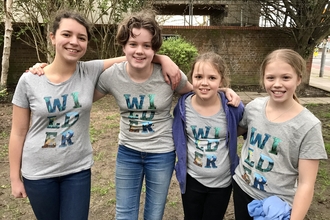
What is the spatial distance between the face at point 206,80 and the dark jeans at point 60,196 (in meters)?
0.92

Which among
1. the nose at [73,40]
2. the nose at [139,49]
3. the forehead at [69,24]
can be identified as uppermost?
the forehead at [69,24]

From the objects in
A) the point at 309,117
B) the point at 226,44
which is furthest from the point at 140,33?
the point at 226,44

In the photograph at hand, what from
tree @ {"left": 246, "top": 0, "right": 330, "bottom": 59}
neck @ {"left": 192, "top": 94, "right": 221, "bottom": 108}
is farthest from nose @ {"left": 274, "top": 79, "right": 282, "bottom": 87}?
tree @ {"left": 246, "top": 0, "right": 330, "bottom": 59}

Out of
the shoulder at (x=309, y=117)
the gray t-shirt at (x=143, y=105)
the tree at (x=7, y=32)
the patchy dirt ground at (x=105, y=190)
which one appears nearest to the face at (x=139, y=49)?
the gray t-shirt at (x=143, y=105)

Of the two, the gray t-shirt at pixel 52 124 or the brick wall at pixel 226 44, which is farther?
the brick wall at pixel 226 44

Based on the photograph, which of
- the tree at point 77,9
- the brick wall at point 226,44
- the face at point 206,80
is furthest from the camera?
the brick wall at point 226,44

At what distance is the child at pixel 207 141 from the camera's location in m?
1.98

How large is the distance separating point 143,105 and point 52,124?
58 cm

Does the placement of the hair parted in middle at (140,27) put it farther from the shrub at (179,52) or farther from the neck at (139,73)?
the shrub at (179,52)

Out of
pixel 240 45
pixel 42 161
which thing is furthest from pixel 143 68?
pixel 240 45

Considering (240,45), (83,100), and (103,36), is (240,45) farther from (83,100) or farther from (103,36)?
(83,100)

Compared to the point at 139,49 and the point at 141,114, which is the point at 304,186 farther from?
the point at 139,49

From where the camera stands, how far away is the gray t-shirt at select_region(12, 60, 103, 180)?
1711 millimetres

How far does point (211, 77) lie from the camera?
1978 mm
